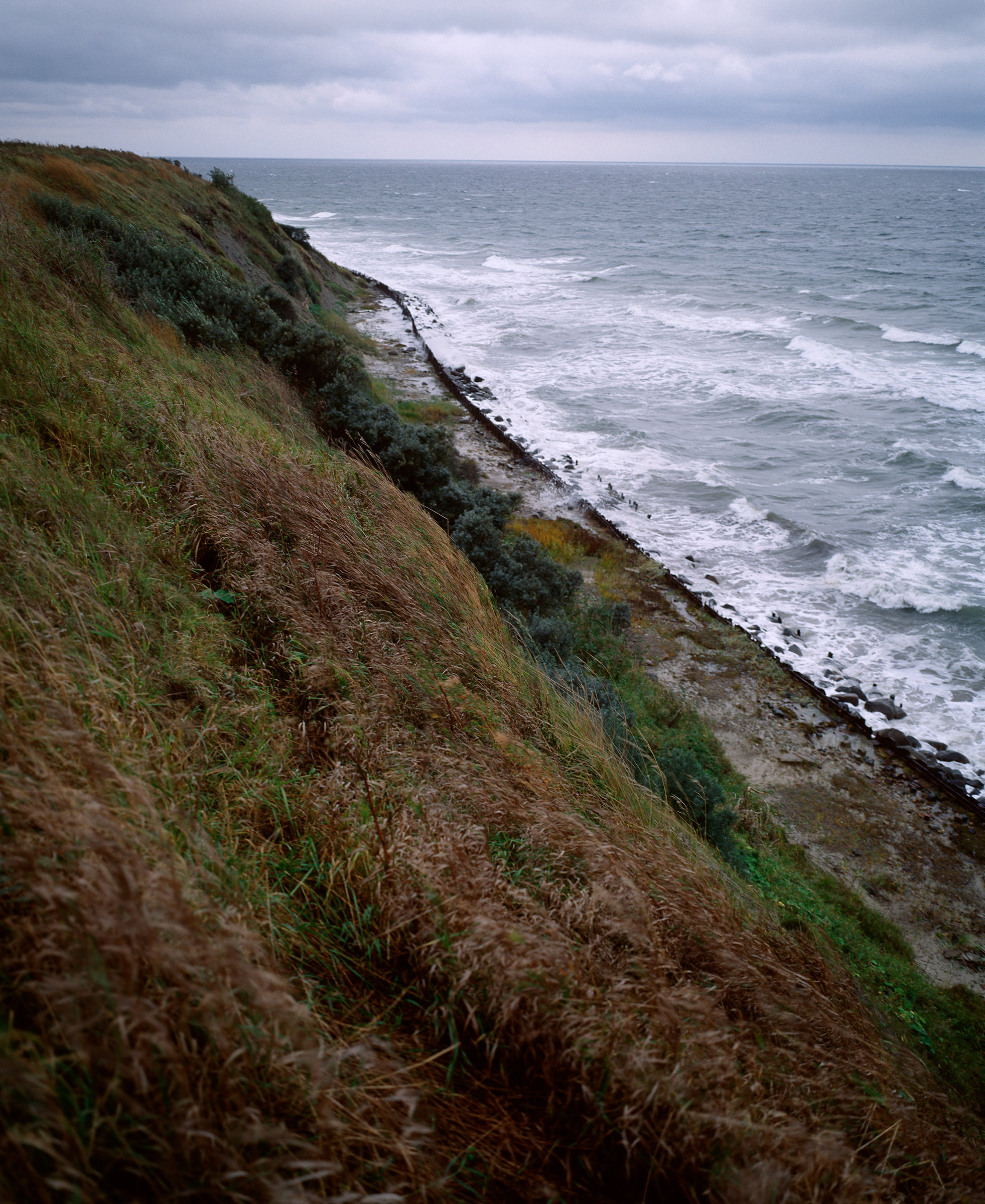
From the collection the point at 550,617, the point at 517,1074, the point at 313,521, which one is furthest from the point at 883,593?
the point at 517,1074

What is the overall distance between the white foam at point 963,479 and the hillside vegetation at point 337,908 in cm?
1515

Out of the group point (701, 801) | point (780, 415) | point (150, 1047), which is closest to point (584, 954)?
point (150, 1047)

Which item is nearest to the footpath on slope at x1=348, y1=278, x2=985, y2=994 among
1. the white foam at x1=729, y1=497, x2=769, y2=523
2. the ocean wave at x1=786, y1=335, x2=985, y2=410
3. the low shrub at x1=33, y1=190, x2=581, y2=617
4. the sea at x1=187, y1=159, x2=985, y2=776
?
the sea at x1=187, y1=159, x2=985, y2=776

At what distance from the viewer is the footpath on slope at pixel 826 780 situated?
644cm

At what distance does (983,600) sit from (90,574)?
1422 centimetres

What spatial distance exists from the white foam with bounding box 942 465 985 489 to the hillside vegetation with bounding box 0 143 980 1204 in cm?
1515

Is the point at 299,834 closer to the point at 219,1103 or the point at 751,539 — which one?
the point at 219,1103

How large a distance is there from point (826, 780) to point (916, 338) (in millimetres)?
31005

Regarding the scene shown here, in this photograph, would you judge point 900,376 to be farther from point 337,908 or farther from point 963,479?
point 337,908

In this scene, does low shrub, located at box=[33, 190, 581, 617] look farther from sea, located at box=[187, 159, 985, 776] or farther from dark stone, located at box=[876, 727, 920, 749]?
dark stone, located at box=[876, 727, 920, 749]

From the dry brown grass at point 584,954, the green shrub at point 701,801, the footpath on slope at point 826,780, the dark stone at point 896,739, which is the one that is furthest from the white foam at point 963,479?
the dry brown grass at point 584,954

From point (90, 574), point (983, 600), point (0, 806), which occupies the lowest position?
point (983, 600)

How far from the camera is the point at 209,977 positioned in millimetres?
1556

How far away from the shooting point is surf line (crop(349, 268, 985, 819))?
26.3ft
